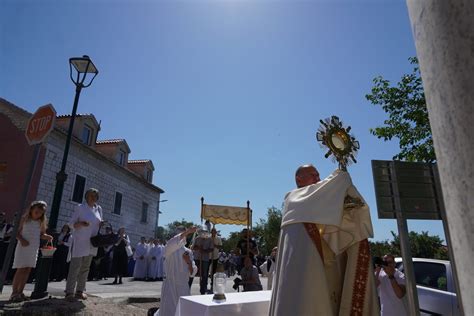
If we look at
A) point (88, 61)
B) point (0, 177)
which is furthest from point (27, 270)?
point (0, 177)

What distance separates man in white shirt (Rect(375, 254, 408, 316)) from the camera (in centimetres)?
559

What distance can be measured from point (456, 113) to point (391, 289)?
577 cm

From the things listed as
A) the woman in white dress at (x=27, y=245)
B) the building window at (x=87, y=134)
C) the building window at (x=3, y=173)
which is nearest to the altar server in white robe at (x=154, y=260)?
the building window at (x=3, y=173)

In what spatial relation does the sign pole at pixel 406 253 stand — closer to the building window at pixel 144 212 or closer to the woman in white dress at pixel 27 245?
the woman in white dress at pixel 27 245

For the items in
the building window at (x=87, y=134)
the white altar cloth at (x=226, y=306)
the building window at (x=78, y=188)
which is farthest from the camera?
the building window at (x=87, y=134)

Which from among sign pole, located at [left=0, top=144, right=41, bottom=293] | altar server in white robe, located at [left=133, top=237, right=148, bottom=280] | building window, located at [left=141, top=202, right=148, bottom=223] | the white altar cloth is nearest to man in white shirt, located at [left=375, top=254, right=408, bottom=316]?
the white altar cloth

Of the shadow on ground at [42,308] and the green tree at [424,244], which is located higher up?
the green tree at [424,244]

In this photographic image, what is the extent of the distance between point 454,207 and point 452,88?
0.28 metres

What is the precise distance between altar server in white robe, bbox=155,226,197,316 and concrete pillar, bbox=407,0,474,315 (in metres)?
5.30

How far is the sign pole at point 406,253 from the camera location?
12.9ft

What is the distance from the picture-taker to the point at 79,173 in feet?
64.7

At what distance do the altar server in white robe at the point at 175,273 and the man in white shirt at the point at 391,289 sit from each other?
318cm

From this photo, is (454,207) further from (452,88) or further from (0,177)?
(0,177)

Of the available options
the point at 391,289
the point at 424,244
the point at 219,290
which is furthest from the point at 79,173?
the point at 424,244
